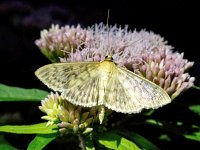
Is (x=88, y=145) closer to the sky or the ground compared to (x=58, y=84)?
closer to the ground

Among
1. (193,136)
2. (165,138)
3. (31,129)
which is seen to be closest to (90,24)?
(165,138)

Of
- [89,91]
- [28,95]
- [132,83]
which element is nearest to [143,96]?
[132,83]

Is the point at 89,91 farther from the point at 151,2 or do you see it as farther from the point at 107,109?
the point at 151,2

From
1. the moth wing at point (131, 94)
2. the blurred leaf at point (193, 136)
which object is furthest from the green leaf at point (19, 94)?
the blurred leaf at point (193, 136)

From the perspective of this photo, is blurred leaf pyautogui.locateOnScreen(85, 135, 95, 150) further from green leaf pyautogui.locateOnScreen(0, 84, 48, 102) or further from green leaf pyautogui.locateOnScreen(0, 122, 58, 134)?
green leaf pyautogui.locateOnScreen(0, 84, 48, 102)

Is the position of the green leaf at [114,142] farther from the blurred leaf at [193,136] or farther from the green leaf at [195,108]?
the green leaf at [195,108]

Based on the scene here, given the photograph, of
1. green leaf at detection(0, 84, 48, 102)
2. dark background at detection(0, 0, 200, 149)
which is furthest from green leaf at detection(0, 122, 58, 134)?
dark background at detection(0, 0, 200, 149)
